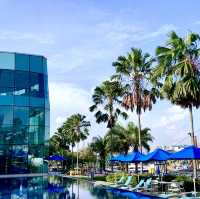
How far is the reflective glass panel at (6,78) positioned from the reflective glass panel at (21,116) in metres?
3.04

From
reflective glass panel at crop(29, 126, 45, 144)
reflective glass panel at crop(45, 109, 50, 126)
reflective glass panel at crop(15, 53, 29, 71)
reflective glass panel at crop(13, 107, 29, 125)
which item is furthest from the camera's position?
reflective glass panel at crop(45, 109, 50, 126)

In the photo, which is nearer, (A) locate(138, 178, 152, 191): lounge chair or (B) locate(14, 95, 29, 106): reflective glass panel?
(A) locate(138, 178, 152, 191): lounge chair

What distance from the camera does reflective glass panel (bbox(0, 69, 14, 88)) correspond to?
44844 millimetres

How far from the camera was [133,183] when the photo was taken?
26641mm

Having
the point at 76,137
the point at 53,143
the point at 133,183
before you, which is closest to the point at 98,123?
the point at 133,183

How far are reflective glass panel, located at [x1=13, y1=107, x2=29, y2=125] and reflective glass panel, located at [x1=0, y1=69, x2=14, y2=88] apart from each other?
3.04 m

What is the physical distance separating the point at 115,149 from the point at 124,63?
20.5 meters

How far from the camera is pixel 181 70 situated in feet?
69.3

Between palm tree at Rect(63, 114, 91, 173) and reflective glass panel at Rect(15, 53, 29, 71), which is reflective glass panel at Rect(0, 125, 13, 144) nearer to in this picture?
reflective glass panel at Rect(15, 53, 29, 71)

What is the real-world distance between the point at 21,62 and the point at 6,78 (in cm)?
294

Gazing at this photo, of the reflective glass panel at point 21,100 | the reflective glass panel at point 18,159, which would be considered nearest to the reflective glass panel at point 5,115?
the reflective glass panel at point 21,100

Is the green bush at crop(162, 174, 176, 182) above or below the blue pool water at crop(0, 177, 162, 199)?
above

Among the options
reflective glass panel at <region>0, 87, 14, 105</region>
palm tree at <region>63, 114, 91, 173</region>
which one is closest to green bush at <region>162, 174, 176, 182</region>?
reflective glass panel at <region>0, 87, 14, 105</region>

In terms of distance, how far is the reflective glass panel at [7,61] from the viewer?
150ft
